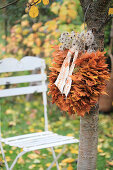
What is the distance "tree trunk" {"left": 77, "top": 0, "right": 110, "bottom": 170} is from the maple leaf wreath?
131 mm

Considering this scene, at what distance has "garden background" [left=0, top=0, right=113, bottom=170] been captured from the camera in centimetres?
293

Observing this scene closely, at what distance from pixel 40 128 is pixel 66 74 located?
214 centimetres

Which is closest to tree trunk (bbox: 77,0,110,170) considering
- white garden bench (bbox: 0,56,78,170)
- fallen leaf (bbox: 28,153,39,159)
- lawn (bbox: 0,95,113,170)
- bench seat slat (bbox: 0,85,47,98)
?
white garden bench (bbox: 0,56,78,170)

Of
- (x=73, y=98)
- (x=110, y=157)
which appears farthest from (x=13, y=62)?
(x=110, y=157)

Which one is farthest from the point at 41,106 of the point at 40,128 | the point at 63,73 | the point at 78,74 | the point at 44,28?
the point at 78,74

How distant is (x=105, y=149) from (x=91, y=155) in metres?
1.15

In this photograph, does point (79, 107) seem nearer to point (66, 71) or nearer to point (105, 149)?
point (66, 71)

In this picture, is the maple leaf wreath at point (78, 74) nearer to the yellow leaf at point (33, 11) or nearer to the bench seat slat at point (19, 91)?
the yellow leaf at point (33, 11)

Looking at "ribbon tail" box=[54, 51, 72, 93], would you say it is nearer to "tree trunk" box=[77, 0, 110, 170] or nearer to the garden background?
"tree trunk" box=[77, 0, 110, 170]

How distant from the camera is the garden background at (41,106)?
2934mm

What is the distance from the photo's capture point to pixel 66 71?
198 centimetres

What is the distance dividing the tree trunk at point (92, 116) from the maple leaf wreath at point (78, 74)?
13 centimetres

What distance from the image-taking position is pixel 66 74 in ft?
6.48

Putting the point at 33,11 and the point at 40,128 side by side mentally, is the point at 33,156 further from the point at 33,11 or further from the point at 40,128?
the point at 33,11
